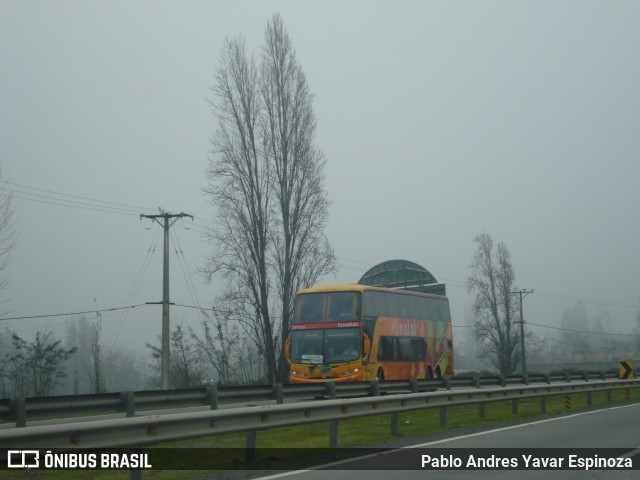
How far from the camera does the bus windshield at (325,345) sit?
3138cm

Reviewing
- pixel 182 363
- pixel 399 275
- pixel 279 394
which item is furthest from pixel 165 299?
pixel 399 275

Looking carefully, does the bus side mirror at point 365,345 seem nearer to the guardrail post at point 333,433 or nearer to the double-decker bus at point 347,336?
the double-decker bus at point 347,336

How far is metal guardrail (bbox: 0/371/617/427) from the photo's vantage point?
15655 millimetres

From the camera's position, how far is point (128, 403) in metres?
16.5

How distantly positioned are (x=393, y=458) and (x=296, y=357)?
66.7ft

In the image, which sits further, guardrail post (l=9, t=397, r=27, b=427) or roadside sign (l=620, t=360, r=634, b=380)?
roadside sign (l=620, t=360, r=634, b=380)

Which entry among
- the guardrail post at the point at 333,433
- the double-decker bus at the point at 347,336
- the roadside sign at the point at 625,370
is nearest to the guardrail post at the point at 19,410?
the guardrail post at the point at 333,433

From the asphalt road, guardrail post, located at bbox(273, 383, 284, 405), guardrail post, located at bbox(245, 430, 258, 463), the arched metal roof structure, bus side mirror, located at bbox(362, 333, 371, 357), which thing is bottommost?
the asphalt road

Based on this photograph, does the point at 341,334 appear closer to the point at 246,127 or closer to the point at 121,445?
the point at 246,127

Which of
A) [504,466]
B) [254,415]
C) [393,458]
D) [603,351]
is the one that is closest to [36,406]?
[254,415]

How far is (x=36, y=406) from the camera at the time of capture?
15.7 meters

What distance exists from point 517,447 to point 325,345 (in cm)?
1893

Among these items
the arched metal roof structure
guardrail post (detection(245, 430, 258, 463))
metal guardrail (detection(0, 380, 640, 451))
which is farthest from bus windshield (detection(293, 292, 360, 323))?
the arched metal roof structure

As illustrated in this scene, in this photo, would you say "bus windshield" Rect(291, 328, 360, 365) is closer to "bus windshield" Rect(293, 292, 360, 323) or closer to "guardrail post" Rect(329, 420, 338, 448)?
"bus windshield" Rect(293, 292, 360, 323)
